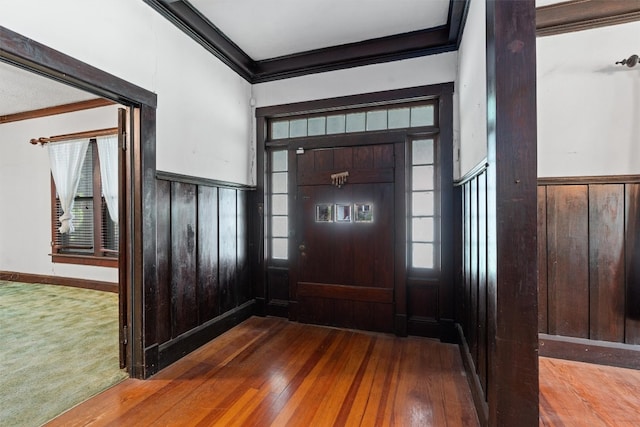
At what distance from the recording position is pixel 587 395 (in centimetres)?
197

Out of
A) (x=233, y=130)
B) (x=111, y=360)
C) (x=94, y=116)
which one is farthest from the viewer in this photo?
(x=94, y=116)

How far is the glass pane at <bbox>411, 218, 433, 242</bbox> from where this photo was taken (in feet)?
10.3

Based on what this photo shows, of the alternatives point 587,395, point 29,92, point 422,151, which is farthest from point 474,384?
point 29,92

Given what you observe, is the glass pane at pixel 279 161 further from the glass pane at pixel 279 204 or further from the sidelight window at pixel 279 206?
the glass pane at pixel 279 204

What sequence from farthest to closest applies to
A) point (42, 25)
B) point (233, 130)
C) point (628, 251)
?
point (233, 130) < point (628, 251) < point (42, 25)

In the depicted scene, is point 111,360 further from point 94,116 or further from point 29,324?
point 94,116

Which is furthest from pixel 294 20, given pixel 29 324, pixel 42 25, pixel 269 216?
pixel 29 324

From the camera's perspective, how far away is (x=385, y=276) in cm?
317

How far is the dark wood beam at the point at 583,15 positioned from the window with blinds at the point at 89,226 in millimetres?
5608

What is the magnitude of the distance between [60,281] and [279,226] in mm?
3928

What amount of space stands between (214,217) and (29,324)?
93.7 inches

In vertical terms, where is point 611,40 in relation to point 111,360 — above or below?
above

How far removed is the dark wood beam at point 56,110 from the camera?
4527 mm

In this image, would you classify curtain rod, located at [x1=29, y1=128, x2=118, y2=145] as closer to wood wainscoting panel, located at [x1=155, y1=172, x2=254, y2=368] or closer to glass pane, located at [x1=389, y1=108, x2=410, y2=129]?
wood wainscoting panel, located at [x1=155, y1=172, x2=254, y2=368]
